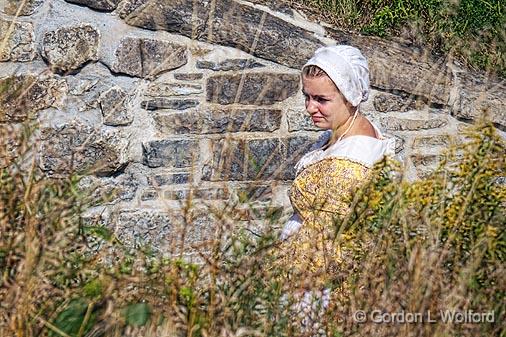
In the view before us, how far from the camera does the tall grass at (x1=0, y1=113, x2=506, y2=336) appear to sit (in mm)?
2639

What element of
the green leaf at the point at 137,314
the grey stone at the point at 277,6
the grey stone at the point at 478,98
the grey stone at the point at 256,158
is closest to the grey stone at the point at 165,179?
the grey stone at the point at 256,158

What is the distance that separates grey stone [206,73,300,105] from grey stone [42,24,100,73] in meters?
0.62

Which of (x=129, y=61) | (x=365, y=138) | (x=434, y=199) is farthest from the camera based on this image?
(x=129, y=61)

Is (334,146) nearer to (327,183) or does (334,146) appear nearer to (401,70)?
(327,183)

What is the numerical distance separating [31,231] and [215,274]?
0.52 meters

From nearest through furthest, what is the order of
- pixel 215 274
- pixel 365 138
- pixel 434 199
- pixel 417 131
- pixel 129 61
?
1. pixel 215 274
2. pixel 434 199
3. pixel 365 138
4. pixel 129 61
5. pixel 417 131

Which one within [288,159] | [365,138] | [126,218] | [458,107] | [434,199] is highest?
[434,199]

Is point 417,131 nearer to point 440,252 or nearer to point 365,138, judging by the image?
point 365,138

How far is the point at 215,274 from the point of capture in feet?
8.86

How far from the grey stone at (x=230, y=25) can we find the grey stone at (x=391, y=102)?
44cm

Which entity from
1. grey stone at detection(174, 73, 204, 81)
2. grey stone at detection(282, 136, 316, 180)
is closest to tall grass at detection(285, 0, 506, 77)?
grey stone at detection(282, 136, 316, 180)

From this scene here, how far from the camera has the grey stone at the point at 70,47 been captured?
4.84 meters

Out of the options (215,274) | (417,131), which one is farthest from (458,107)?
(215,274)

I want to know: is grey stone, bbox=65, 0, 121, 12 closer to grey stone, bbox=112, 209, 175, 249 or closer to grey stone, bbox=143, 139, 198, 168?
grey stone, bbox=143, 139, 198, 168
